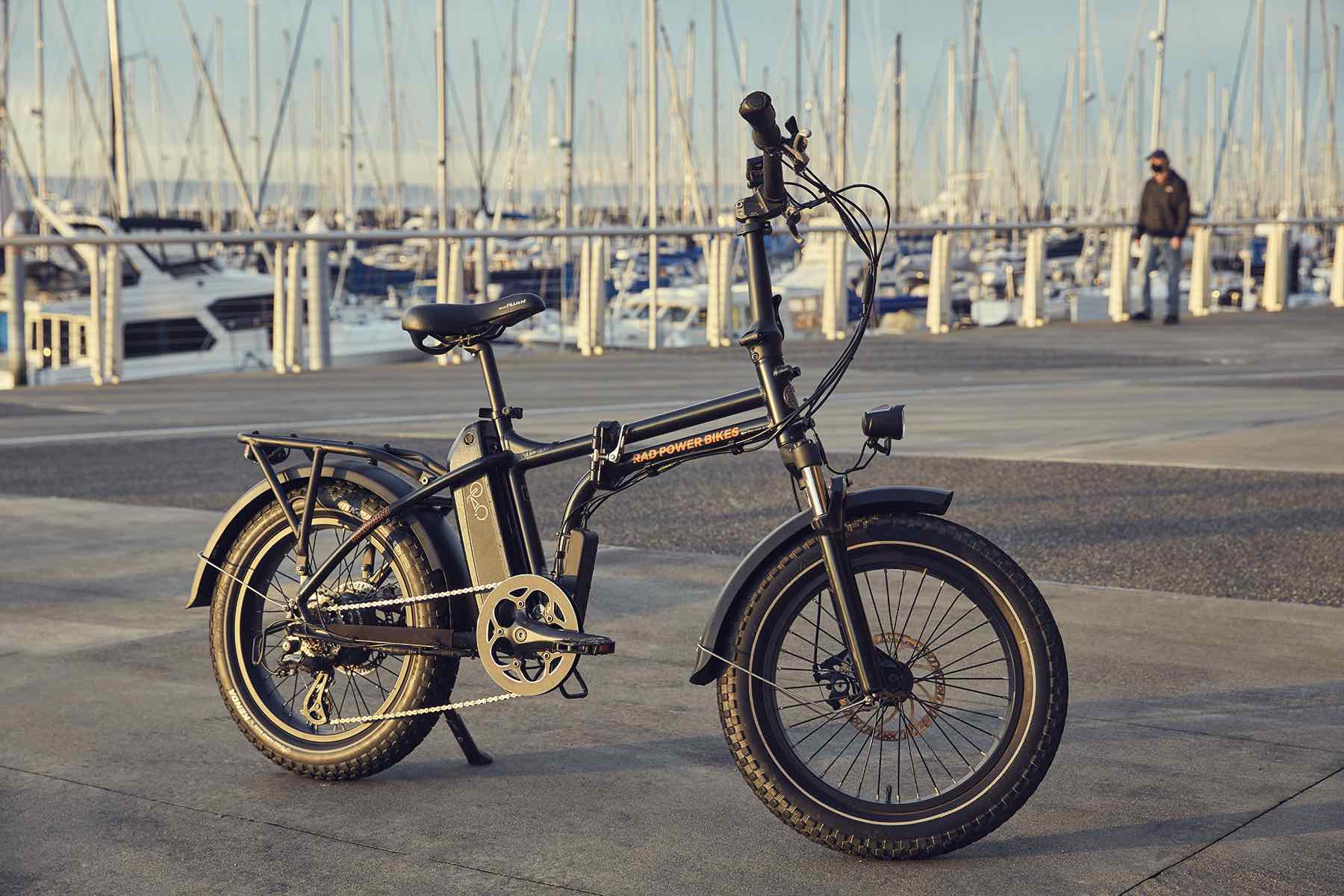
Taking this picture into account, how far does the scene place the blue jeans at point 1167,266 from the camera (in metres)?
19.8

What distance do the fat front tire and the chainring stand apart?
188mm

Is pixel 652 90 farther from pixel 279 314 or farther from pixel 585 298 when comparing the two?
pixel 279 314

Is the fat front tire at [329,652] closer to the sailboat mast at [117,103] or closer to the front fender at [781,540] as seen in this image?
the front fender at [781,540]

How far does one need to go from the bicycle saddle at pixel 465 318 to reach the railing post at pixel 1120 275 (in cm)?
1804

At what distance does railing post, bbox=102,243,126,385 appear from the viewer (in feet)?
50.2

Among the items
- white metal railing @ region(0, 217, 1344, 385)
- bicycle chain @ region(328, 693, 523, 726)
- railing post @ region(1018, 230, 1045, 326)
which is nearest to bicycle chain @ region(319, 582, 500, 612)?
bicycle chain @ region(328, 693, 523, 726)

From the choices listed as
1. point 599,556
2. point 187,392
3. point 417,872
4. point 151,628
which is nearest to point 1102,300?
point 187,392

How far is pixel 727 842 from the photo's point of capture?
11.9 feet

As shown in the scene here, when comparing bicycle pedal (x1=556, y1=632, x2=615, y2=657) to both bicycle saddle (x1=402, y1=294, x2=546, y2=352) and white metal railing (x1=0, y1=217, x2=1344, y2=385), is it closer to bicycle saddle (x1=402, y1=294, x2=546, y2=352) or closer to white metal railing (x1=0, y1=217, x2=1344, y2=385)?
bicycle saddle (x1=402, y1=294, x2=546, y2=352)

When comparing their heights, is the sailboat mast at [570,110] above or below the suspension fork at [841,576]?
above

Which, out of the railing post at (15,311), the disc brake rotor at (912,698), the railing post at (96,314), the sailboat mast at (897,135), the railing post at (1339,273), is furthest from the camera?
the sailboat mast at (897,135)

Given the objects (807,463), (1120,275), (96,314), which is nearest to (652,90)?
(1120,275)

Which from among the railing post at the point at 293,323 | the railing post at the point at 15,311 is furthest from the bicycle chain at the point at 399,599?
the railing post at the point at 293,323

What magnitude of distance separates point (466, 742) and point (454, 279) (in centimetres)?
1303
